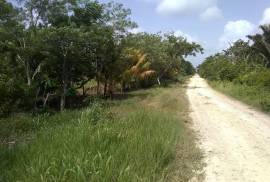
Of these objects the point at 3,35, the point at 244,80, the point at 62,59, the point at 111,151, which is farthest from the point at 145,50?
the point at 111,151

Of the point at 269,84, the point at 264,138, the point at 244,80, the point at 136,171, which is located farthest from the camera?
the point at 244,80

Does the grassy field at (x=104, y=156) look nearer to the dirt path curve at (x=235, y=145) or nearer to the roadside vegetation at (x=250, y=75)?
the dirt path curve at (x=235, y=145)

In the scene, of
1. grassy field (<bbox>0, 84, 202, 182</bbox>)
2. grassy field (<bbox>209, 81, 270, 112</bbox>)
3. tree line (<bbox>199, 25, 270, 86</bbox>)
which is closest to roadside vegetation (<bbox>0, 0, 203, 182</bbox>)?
grassy field (<bbox>0, 84, 202, 182</bbox>)

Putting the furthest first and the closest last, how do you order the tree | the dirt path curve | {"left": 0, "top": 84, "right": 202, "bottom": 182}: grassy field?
the tree
the dirt path curve
{"left": 0, "top": 84, "right": 202, "bottom": 182}: grassy field

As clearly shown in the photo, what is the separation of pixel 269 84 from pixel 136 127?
20780 millimetres

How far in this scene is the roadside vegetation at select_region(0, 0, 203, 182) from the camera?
7605 mm

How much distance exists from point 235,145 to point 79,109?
1192cm

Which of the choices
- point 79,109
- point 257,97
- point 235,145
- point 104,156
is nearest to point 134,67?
point 257,97

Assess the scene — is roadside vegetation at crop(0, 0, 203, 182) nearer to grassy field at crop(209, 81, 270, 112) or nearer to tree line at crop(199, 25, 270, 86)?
grassy field at crop(209, 81, 270, 112)

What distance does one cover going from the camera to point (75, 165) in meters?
6.95

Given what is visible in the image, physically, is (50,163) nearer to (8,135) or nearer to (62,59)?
(8,135)

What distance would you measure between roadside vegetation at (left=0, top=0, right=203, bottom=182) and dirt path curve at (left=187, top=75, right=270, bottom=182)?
44 centimetres

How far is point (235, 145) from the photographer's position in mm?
11203

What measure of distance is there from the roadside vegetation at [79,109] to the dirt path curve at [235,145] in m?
0.44
